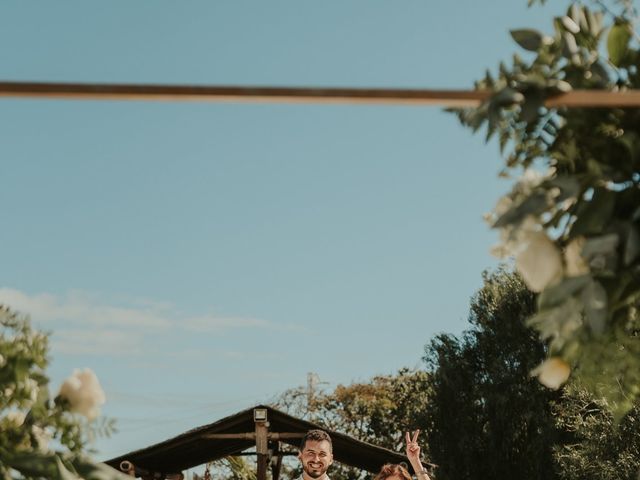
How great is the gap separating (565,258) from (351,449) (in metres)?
14.4

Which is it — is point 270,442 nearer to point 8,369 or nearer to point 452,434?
point 452,434

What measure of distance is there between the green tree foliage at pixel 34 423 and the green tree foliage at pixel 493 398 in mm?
20652

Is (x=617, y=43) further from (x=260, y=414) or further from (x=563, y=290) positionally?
(x=260, y=414)

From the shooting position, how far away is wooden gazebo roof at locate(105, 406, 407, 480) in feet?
47.8

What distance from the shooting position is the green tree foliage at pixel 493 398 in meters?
21.8

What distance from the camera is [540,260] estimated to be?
1.54 meters

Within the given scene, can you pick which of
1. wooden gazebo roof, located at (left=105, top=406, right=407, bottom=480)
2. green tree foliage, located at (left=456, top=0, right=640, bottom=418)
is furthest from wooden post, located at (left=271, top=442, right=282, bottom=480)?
green tree foliage, located at (left=456, top=0, right=640, bottom=418)

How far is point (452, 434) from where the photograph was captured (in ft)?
75.2

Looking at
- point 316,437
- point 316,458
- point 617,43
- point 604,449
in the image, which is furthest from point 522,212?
point 604,449

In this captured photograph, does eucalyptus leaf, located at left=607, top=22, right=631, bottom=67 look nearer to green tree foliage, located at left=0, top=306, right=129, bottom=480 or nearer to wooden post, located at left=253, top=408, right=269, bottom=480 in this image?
green tree foliage, located at left=0, top=306, right=129, bottom=480

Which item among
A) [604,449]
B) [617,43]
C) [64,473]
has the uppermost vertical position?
[604,449]

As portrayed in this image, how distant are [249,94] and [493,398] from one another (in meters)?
22.0

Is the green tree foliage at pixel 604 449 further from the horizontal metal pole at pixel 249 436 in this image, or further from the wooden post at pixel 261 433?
the wooden post at pixel 261 433

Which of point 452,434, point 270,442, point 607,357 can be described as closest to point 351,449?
point 270,442
